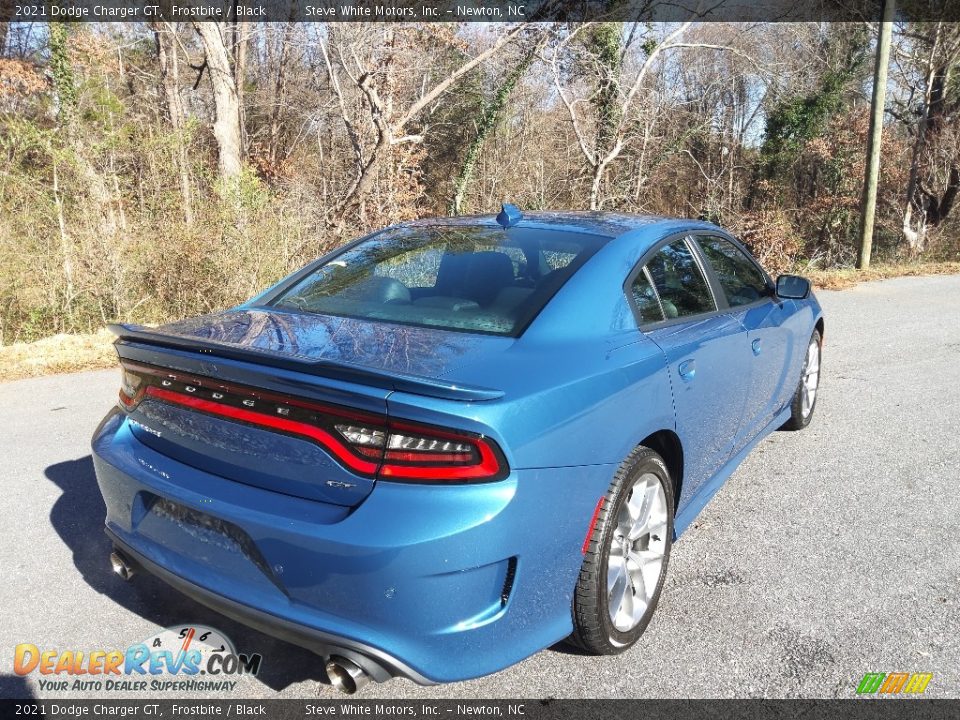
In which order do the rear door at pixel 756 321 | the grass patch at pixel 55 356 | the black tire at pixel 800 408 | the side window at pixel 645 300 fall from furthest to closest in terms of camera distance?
the grass patch at pixel 55 356 < the black tire at pixel 800 408 < the rear door at pixel 756 321 < the side window at pixel 645 300

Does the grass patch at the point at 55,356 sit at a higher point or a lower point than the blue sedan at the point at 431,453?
lower

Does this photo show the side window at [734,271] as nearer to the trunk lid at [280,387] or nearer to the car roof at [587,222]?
the car roof at [587,222]

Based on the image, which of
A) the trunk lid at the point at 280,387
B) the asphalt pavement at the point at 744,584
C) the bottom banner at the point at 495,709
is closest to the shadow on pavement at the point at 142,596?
the asphalt pavement at the point at 744,584

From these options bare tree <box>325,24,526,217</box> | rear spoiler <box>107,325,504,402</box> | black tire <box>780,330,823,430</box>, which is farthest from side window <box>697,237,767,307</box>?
bare tree <box>325,24,526,217</box>

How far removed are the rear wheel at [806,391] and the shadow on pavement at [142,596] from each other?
361 cm

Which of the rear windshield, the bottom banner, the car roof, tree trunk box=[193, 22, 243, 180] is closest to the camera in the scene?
the bottom banner

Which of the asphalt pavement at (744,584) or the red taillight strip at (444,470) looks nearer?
the red taillight strip at (444,470)

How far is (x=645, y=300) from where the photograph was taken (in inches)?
116

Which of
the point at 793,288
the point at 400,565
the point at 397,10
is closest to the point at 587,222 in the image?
the point at 793,288

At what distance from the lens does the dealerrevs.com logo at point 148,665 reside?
241 centimetres

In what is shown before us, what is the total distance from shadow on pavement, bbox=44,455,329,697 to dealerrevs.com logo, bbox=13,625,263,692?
0.19 ft

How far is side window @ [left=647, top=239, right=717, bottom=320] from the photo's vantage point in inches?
122

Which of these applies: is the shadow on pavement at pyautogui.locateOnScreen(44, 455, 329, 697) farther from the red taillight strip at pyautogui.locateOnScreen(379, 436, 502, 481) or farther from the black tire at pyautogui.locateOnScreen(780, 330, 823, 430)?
the black tire at pyautogui.locateOnScreen(780, 330, 823, 430)

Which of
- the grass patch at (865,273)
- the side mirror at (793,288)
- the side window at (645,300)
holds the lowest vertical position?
the grass patch at (865,273)
